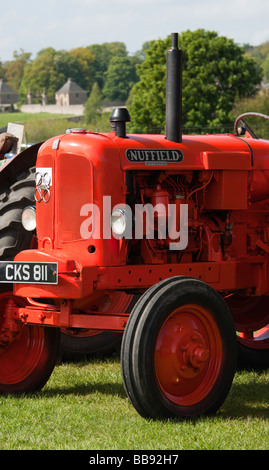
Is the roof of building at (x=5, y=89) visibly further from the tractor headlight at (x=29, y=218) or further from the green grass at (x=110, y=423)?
the green grass at (x=110, y=423)

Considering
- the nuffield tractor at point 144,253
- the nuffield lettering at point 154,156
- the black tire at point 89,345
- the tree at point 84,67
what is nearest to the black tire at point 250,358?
the nuffield tractor at point 144,253

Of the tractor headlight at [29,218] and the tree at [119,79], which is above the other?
the tree at [119,79]

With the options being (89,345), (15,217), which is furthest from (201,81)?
(15,217)

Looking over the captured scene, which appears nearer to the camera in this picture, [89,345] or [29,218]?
[29,218]

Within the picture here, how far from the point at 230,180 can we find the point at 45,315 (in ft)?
5.16

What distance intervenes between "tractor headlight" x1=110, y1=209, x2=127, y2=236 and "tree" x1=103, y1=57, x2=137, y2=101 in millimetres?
135051

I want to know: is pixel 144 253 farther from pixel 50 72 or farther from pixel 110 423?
pixel 50 72

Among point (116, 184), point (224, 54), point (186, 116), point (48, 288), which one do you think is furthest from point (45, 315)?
point (224, 54)

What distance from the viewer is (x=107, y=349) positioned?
6719 mm

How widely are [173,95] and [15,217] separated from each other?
1.42 m

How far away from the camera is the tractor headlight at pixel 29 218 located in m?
5.61

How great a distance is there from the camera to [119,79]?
475 feet

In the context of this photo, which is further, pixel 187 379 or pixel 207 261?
pixel 207 261
